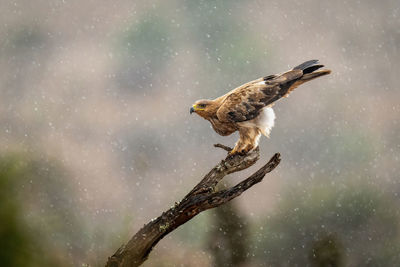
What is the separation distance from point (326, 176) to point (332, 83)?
0.89 m

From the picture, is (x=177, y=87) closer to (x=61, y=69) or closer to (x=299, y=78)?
(x=61, y=69)

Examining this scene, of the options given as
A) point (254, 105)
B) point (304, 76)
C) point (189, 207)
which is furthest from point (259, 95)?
point (189, 207)

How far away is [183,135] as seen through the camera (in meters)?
4.55

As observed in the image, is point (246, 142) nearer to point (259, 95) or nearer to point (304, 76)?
point (259, 95)

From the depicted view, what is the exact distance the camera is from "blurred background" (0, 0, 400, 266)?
4566 millimetres

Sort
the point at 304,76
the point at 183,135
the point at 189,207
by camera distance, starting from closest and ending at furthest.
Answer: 1. the point at 189,207
2. the point at 304,76
3. the point at 183,135

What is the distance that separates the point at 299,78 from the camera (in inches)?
123

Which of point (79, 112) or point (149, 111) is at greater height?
point (79, 112)

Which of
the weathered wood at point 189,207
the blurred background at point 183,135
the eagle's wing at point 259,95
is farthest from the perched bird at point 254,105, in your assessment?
the blurred background at point 183,135

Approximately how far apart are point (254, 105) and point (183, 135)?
154cm

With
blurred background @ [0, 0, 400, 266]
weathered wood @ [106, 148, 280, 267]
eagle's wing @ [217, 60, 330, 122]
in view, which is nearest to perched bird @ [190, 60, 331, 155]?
eagle's wing @ [217, 60, 330, 122]

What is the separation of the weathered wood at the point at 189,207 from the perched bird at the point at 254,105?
0.39 ft

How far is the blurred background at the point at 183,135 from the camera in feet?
15.0

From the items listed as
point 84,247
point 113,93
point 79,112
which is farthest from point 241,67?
point 84,247
